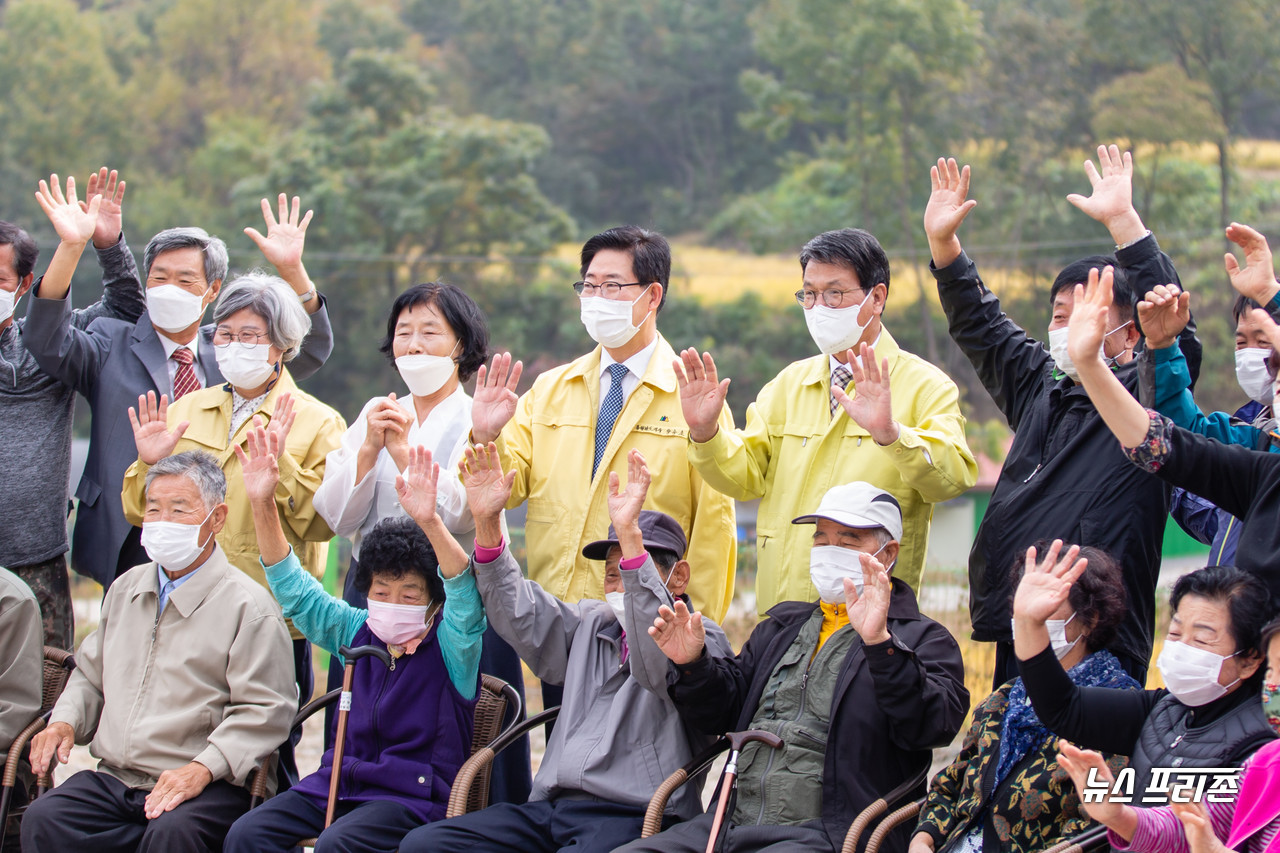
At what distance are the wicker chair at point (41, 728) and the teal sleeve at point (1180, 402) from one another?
3820 millimetres

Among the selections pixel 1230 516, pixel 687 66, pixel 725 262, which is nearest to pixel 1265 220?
pixel 725 262

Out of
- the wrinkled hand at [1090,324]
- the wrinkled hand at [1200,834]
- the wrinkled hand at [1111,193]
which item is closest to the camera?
the wrinkled hand at [1200,834]

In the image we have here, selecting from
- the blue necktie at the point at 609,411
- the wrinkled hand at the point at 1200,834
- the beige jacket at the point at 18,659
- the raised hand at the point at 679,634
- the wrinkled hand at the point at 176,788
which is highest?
the blue necktie at the point at 609,411

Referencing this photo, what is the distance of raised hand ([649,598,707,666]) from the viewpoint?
3.98 meters

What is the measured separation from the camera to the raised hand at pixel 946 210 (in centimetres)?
436

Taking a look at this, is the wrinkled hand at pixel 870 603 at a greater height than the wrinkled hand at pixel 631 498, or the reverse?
the wrinkled hand at pixel 631 498

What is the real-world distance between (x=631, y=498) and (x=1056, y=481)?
1.34 metres

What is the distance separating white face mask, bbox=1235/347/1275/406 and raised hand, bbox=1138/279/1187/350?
16.2 inches

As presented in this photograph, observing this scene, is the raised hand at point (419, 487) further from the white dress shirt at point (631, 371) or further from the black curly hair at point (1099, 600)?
the black curly hair at point (1099, 600)

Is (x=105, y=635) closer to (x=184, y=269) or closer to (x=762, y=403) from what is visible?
(x=184, y=269)

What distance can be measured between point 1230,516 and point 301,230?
3.71 meters

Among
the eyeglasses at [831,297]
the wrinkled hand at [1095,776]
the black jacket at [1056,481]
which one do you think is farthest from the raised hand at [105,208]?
the wrinkled hand at [1095,776]

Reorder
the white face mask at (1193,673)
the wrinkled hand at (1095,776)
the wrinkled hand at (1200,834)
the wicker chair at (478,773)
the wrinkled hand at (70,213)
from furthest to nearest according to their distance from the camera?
1. the wrinkled hand at (70,213)
2. the wicker chair at (478,773)
3. the white face mask at (1193,673)
4. the wrinkled hand at (1095,776)
5. the wrinkled hand at (1200,834)

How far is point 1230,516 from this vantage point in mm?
4250
